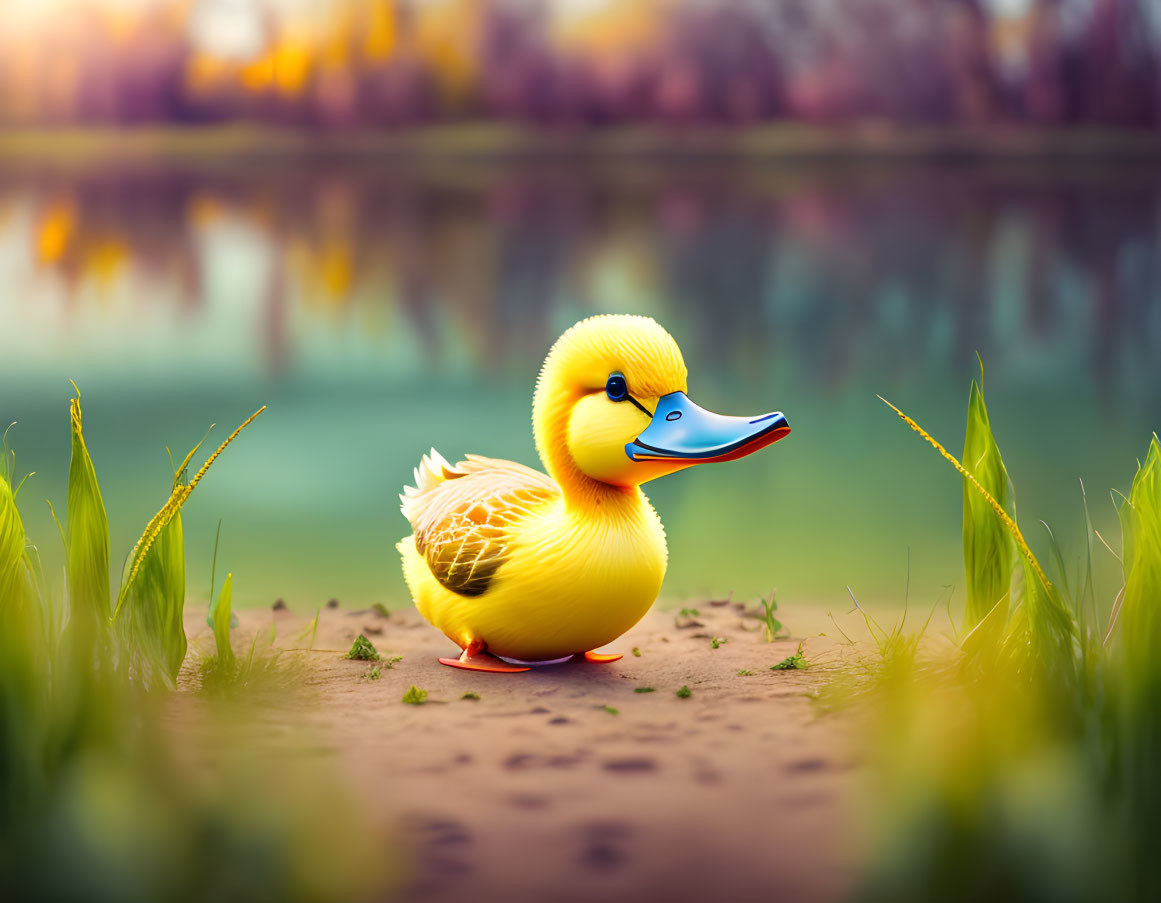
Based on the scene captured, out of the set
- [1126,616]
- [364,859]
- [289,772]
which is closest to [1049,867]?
[1126,616]

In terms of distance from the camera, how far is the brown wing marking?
3.41 metres

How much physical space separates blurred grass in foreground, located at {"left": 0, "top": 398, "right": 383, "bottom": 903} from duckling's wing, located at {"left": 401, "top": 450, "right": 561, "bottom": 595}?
0.87 meters

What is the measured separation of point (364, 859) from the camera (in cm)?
217

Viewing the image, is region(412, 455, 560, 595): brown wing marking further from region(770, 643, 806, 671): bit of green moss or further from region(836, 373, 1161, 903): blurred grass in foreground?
region(836, 373, 1161, 903): blurred grass in foreground

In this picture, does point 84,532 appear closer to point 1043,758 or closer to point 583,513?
point 583,513

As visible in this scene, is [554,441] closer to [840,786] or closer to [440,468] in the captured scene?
[440,468]

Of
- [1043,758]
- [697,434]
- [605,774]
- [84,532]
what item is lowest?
[605,774]

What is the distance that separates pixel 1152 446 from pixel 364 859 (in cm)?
220

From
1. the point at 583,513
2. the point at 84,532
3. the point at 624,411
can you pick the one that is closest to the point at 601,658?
the point at 583,513

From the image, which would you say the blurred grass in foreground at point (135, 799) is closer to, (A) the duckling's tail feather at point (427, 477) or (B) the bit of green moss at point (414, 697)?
(B) the bit of green moss at point (414, 697)

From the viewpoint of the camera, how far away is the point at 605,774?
2617 millimetres

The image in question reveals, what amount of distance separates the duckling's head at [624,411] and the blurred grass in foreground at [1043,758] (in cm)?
80

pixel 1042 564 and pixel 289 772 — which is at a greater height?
pixel 1042 564

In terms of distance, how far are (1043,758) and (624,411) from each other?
1.45 m
